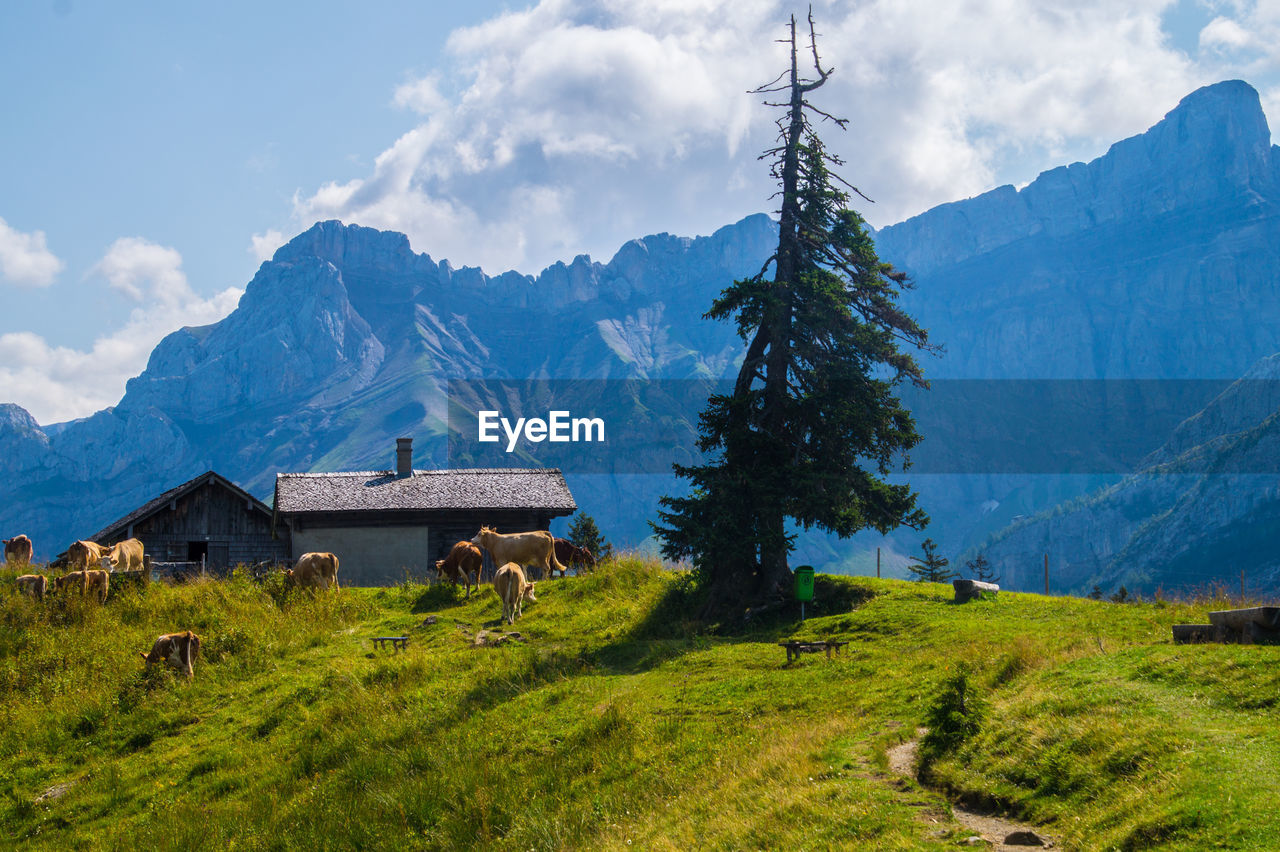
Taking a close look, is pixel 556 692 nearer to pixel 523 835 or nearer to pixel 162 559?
pixel 523 835

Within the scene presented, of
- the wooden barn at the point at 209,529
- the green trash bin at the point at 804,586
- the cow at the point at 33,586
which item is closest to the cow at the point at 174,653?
the cow at the point at 33,586

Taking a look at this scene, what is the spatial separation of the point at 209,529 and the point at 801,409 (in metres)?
29.2

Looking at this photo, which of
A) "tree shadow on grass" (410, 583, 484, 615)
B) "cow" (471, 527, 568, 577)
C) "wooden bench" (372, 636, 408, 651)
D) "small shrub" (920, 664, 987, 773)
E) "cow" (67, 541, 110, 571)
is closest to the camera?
"small shrub" (920, 664, 987, 773)

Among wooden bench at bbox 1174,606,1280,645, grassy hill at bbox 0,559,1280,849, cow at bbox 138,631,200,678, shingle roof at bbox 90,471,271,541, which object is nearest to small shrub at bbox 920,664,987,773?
grassy hill at bbox 0,559,1280,849

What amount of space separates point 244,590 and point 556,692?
15531 millimetres

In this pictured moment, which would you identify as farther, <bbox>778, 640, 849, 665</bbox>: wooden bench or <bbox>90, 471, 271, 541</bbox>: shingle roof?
<bbox>90, 471, 271, 541</bbox>: shingle roof

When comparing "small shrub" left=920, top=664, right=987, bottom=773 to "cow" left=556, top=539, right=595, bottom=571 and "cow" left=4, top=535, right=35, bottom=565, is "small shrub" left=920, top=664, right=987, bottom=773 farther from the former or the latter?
"cow" left=4, top=535, right=35, bottom=565

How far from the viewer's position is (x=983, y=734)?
12852 mm

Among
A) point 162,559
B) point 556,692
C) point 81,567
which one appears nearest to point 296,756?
point 556,692

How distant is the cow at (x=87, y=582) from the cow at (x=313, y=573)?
5502mm

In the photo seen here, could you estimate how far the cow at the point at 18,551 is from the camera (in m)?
34.3

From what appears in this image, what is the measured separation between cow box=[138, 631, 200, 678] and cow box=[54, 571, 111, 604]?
6.17 m

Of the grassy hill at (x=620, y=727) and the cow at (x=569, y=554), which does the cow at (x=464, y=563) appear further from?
the cow at (x=569, y=554)

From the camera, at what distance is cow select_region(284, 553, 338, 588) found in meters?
32.0
